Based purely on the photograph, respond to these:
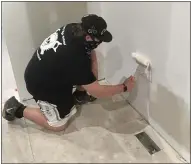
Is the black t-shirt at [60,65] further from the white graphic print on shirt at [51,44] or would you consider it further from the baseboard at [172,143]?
the baseboard at [172,143]

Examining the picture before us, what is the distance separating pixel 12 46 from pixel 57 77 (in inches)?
14.2

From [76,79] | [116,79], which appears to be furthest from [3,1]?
[116,79]

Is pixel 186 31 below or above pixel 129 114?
above

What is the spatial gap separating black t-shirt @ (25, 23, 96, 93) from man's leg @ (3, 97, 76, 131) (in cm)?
15

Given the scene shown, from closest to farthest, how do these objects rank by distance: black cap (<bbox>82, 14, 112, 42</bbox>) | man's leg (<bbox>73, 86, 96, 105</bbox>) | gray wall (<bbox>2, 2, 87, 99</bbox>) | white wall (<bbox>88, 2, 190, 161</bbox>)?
1. white wall (<bbox>88, 2, 190, 161</bbox>)
2. black cap (<bbox>82, 14, 112, 42</bbox>)
3. gray wall (<bbox>2, 2, 87, 99</bbox>)
4. man's leg (<bbox>73, 86, 96, 105</bbox>)

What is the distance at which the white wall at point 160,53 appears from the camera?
1.15 meters

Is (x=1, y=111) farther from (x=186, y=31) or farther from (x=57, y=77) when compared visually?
(x=186, y=31)

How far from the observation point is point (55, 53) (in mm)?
1368

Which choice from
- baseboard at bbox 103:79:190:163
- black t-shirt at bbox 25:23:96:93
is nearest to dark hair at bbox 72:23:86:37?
black t-shirt at bbox 25:23:96:93

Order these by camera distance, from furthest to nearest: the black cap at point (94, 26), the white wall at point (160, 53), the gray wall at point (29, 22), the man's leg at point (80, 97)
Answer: the man's leg at point (80, 97) < the gray wall at point (29, 22) < the black cap at point (94, 26) < the white wall at point (160, 53)

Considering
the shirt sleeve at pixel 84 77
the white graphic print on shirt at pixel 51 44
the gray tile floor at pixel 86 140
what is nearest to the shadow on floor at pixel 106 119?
the gray tile floor at pixel 86 140

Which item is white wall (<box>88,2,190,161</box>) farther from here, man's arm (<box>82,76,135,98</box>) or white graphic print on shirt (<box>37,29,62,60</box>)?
white graphic print on shirt (<box>37,29,62,60</box>)

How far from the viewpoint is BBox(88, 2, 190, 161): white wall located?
1.15 metres

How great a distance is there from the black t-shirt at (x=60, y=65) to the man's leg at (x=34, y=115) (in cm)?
15
